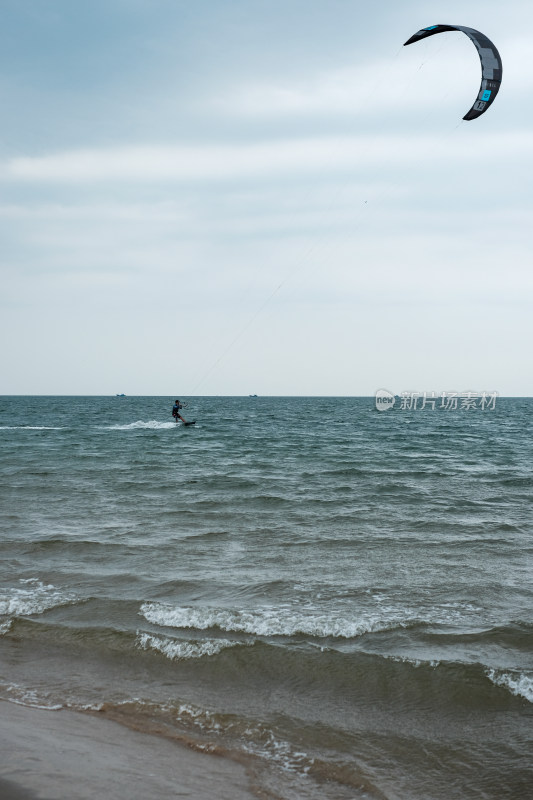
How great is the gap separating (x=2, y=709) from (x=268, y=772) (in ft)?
7.78

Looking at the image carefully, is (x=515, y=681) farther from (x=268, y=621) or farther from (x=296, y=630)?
(x=268, y=621)

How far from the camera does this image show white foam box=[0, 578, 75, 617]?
7750 mm

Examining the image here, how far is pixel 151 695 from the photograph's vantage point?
573 centimetres

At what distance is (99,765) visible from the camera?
4.40 m

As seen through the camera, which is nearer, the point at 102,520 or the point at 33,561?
the point at 33,561

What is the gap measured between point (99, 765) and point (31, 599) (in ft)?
14.1

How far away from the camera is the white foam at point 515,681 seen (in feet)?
19.2

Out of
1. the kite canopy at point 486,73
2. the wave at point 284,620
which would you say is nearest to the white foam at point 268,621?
the wave at point 284,620

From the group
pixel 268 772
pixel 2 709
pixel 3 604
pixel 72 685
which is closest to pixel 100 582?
pixel 3 604

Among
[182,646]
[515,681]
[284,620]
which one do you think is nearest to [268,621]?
[284,620]

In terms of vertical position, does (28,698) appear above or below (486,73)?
below

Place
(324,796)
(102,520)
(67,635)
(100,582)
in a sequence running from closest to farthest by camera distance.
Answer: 1. (324,796)
2. (67,635)
3. (100,582)
4. (102,520)

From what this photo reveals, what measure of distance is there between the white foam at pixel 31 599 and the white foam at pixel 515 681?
529cm

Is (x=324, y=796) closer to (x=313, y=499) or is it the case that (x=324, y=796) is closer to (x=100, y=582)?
(x=100, y=582)
